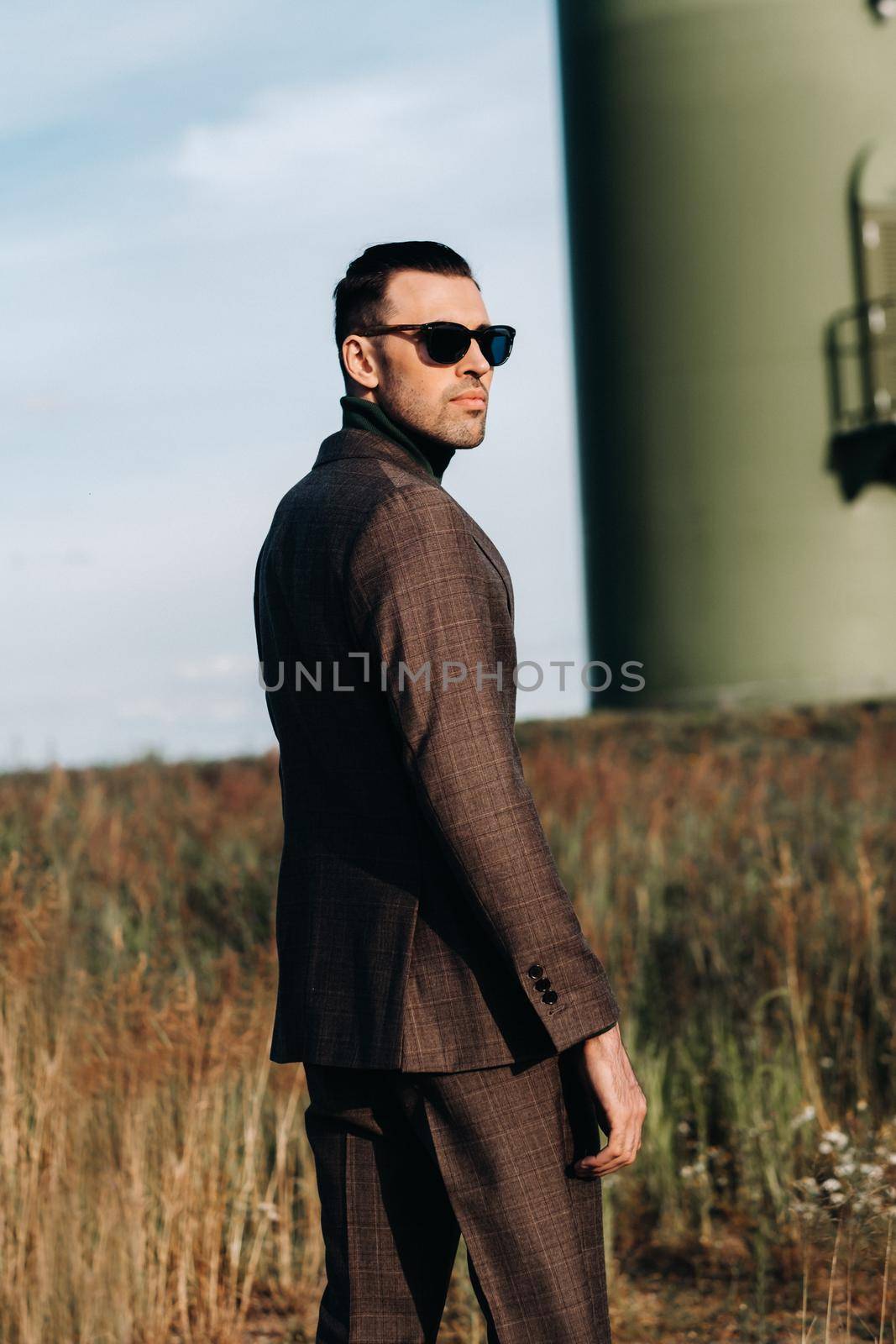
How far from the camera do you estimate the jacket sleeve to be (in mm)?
1894

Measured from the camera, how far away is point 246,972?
4816mm

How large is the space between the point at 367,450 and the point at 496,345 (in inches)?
11.9

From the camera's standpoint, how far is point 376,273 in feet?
7.40

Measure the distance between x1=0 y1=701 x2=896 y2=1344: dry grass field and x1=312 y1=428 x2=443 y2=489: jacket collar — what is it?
1.49m

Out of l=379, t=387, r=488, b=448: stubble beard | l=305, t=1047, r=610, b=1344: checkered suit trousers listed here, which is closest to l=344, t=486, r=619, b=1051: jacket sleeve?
l=305, t=1047, r=610, b=1344: checkered suit trousers

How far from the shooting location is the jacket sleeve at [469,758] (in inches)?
74.5

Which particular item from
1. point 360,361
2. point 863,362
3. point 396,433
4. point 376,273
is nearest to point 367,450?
point 396,433

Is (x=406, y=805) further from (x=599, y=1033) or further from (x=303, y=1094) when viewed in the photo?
(x=303, y=1094)

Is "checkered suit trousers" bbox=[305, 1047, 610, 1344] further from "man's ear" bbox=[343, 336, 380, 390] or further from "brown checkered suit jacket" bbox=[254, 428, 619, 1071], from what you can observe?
"man's ear" bbox=[343, 336, 380, 390]

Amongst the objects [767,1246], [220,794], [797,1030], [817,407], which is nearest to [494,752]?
[767,1246]

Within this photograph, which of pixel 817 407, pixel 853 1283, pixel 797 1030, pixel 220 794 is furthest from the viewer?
pixel 817 407

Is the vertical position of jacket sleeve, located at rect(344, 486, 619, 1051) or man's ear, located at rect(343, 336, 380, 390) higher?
man's ear, located at rect(343, 336, 380, 390)

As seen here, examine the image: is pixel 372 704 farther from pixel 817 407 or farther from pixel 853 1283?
pixel 817 407

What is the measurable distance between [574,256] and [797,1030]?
9312mm
